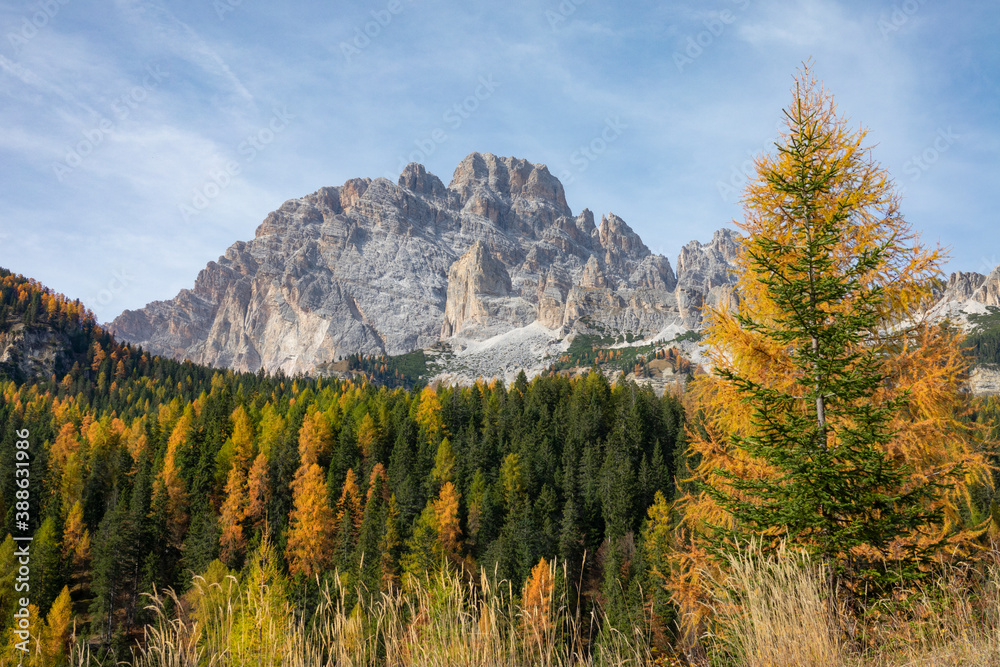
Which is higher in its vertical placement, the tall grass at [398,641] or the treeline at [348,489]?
the tall grass at [398,641]

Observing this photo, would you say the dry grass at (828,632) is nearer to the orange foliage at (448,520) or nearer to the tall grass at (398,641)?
the tall grass at (398,641)

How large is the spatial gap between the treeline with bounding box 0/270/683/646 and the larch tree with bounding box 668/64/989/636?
28.3 meters

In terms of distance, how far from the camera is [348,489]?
57.8m

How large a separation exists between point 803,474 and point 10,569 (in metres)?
56.8

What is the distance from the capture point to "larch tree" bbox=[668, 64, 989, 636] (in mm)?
7137

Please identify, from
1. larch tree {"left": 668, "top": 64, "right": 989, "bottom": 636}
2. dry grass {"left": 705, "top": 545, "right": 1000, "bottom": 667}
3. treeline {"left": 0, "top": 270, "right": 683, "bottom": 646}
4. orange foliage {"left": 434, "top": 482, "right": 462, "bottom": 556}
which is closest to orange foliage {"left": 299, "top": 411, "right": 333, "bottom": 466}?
treeline {"left": 0, "top": 270, "right": 683, "bottom": 646}

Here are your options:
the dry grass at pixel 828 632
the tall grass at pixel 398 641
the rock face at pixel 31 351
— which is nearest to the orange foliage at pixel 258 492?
the tall grass at pixel 398 641

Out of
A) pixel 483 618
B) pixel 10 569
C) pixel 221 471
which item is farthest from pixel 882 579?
pixel 221 471

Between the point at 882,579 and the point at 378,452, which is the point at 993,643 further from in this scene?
the point at 378,452

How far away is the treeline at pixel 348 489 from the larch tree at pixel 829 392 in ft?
92.9

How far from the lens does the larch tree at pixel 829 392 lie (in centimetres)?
714

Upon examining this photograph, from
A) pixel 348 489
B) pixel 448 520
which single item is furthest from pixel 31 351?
pixel 448 520

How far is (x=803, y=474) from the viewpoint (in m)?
7.27

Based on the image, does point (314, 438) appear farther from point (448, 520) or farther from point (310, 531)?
point (448, 520)
